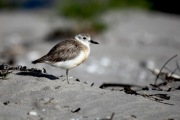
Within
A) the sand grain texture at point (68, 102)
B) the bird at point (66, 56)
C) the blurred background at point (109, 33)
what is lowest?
the sand grain texture at point (68, 102)

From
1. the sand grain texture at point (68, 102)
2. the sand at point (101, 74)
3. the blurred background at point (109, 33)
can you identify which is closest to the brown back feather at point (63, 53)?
the sand at point (101, 74)

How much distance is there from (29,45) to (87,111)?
1389cm

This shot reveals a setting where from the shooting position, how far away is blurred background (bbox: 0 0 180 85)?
15914 millimetres

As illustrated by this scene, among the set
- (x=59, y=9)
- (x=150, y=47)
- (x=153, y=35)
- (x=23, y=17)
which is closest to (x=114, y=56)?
(x=150, y=47)

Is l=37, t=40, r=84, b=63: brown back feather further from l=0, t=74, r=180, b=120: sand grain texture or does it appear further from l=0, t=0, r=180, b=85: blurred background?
l=0, t=0, r=180, b=85: blurred background

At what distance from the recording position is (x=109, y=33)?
2203cm

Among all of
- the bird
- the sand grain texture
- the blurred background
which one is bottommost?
the sand grain texture

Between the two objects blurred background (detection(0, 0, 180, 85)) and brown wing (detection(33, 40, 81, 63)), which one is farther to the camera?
blurred background (detection(0, 0, 180, 85))

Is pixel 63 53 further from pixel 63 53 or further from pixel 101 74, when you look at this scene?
pixel 101 74

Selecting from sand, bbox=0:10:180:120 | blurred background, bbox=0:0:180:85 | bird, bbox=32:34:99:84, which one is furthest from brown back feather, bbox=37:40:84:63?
blurred background, bbox=0:0:180:85

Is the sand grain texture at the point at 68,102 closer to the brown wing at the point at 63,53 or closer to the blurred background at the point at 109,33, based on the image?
the brown wing at the point at 63,53

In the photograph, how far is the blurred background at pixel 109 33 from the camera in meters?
15.9

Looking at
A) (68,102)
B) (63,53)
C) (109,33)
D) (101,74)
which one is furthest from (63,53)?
(109,33)

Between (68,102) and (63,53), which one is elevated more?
(63,53)
